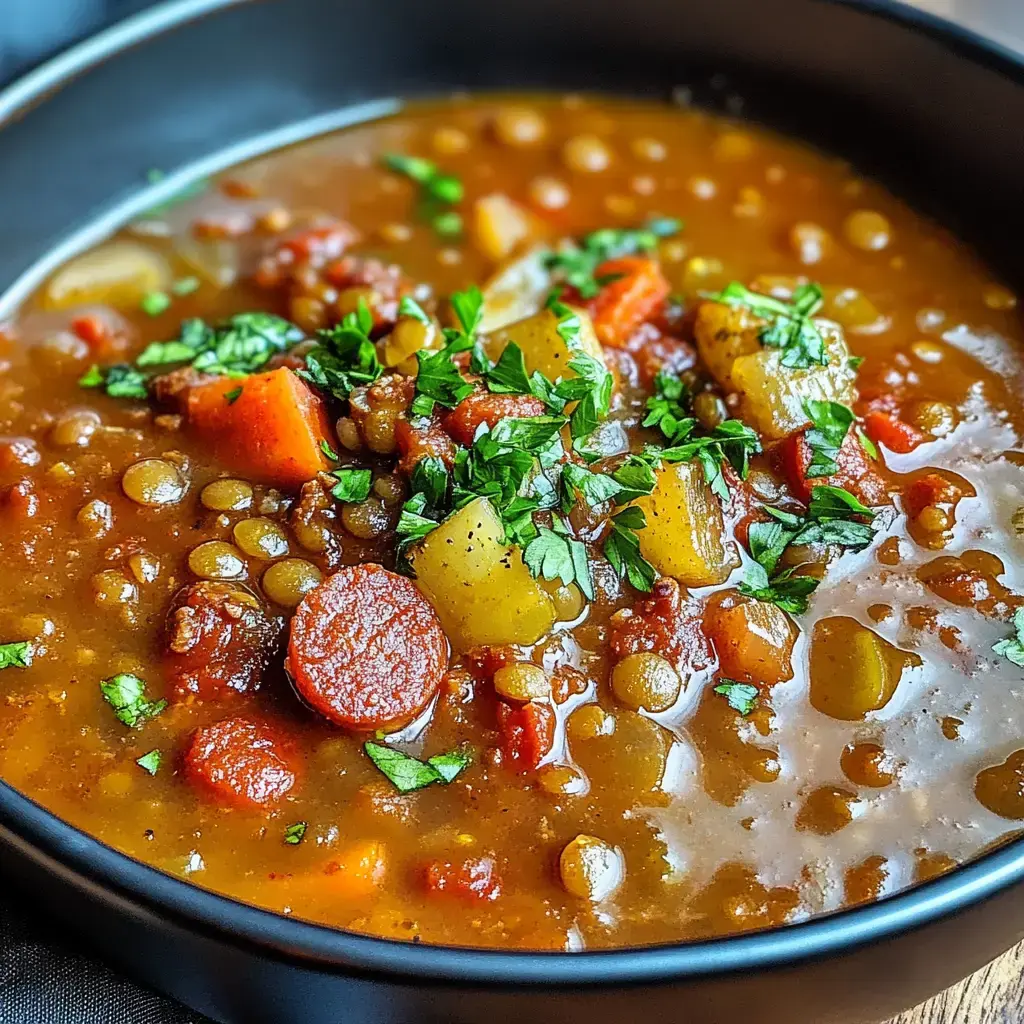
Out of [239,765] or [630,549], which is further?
[630,549]

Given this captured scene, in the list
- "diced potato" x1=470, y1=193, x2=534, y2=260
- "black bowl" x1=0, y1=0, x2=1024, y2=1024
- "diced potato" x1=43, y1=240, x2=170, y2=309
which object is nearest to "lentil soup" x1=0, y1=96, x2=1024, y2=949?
"diced potato" x1=43, y1=240, x2=170, y2=309

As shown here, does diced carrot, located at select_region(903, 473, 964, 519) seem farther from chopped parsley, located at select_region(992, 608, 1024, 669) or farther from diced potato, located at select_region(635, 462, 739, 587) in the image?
diced potato, located at select_region(635, 462, 739, 587)

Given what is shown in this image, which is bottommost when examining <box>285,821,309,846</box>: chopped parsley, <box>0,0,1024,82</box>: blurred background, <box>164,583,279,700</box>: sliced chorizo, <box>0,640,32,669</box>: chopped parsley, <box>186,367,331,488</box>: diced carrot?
<box>285,821,309,846</box>: chopped parsley

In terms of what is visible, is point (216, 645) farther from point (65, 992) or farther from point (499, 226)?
point (499, 226)

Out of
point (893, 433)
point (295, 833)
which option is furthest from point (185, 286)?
point (893, 433)

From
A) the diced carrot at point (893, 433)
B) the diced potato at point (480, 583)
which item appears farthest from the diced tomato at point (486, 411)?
the diced carrot at point (893, 433)

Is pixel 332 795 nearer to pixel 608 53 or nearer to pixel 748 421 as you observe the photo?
pixel 748 421
